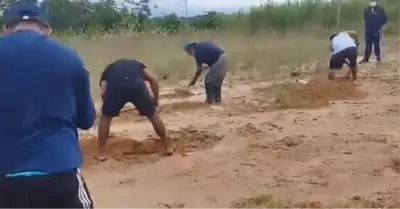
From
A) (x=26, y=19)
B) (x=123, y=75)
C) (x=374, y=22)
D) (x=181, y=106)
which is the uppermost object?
(x=26, y=19)

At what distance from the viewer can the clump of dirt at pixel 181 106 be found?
1050cm

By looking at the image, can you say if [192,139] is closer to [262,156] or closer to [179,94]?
[262,156]

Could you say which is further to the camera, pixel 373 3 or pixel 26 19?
pixel 373 3

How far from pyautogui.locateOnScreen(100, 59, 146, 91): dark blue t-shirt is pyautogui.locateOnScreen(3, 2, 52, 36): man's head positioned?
400 centimetres

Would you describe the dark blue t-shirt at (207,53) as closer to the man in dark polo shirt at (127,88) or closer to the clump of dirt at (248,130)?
the clump of dirt at (248,130)

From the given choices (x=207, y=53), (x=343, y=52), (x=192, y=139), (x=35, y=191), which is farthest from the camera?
(x=343, y=52)

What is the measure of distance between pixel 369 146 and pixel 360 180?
51.1 inches

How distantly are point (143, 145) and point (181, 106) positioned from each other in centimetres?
311

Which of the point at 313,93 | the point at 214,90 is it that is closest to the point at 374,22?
the point at 313,93

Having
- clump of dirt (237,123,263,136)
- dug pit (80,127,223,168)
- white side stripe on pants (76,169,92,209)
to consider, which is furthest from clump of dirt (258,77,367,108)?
white side stripe on pants (76,169,92,209)

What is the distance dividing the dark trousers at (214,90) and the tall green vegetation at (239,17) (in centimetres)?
1468

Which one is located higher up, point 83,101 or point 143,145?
point 83,101

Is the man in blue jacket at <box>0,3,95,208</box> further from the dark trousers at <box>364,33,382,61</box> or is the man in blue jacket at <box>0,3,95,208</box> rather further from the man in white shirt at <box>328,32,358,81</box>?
the dark trousers at <box>364,33,382,61</box>

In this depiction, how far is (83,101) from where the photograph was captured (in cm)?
290
